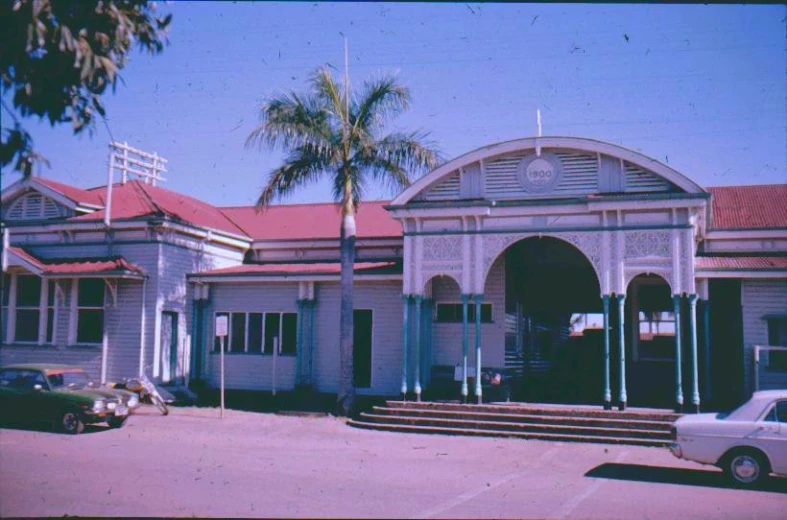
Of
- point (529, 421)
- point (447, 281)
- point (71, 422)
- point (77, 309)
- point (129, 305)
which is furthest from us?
point (77, 309)

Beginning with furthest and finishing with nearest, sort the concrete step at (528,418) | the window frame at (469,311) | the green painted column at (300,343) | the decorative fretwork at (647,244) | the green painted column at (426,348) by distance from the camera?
1. the green painted column at (300,343)
2. the window frame at (469,311)
3. the green painted column at (426,348)
4. the decorative fretwork at (647,244)
5. the concrete step at (528,418)

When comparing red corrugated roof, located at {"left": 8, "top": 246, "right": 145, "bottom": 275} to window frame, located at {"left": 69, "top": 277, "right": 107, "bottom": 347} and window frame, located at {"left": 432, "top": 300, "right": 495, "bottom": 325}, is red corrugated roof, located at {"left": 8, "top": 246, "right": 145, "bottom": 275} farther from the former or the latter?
window frame, located at {"left": 432, "top": 300, "right": 495, "bottom": 325}

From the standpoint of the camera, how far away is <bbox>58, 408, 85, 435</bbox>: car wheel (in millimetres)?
15336

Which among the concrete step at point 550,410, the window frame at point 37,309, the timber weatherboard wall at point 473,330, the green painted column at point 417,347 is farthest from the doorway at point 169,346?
the timber weatherboard wall at point 473,330

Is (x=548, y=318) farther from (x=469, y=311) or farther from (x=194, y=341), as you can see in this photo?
(x=194, y=341)

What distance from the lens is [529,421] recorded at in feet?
54.1

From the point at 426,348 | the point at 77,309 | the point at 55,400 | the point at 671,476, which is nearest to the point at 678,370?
the point at 671,476

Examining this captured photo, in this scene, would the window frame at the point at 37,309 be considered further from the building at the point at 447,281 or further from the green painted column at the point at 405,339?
the green painted column at the point at 405,339

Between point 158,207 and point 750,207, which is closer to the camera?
point 158,207

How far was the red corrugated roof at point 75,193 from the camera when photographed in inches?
878

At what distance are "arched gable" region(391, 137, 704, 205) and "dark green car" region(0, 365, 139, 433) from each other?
811cm

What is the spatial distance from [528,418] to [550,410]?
0.57 metres

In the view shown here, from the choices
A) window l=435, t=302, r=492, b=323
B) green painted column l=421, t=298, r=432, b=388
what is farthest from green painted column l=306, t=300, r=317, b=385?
window l=435, t=302, r=492, b=323

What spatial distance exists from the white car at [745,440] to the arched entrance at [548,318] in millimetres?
7788
